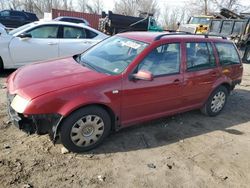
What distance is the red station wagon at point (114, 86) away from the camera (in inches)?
141

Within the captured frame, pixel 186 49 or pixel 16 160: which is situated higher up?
pixel 186 49

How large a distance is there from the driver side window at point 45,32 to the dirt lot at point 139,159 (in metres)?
3.29

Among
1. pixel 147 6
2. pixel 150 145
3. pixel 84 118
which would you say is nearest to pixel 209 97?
pixel 150 145

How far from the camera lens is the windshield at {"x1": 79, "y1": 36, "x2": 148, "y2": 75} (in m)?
4.22

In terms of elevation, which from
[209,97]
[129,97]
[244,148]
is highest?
[129,97]

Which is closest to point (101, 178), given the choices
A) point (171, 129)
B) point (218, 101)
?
point (171, 129)

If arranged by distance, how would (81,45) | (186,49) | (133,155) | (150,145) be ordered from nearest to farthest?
(133,155) → (150,145) → (186,49) → (81,45)

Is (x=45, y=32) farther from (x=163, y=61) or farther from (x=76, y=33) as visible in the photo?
(x=163, y=61)

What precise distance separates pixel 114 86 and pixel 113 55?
79cm

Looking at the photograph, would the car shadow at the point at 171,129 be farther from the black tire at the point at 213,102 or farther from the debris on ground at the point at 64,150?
the debris on ground at the point at 64,150

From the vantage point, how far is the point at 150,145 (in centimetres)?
440

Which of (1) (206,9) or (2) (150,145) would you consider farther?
(1) (206,9)

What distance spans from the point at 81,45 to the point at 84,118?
5.06 meters

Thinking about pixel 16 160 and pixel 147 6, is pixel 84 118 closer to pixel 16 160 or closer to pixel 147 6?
pixel 16 160
